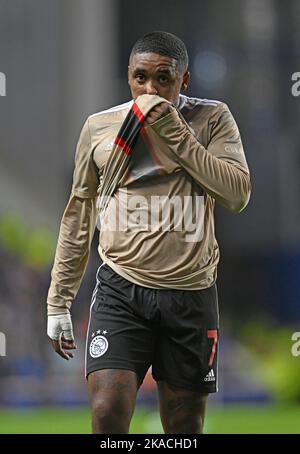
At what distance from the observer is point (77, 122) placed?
59.5 feet

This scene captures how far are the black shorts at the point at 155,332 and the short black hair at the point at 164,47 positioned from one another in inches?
34.4

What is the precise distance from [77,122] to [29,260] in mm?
4357

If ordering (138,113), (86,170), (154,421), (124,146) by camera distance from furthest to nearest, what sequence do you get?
(154,421) < (86,170) < (124,146) < (138,113)

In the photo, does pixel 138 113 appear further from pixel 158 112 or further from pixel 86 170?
pixel 86 170

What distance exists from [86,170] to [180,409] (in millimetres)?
1036

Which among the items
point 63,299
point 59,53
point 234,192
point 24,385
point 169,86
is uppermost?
point 59,53

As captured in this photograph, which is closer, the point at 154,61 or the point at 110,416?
the point at 110,416

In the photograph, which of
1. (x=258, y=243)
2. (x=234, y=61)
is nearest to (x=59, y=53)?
(x=234, y=61)

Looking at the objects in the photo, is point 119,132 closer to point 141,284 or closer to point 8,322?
point 141,284

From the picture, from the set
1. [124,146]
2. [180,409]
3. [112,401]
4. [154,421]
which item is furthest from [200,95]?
[112,401]

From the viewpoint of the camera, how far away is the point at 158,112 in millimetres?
4496

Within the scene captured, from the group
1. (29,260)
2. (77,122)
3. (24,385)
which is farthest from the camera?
(77,122)

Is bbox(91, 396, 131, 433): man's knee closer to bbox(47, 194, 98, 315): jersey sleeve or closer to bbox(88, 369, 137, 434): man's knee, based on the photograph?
bbox(88, 369, 137, 434): man's knee

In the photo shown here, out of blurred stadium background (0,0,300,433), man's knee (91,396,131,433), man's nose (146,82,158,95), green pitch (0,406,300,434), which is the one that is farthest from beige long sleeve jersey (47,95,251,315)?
blurred stadium background (0,0,300,433)
